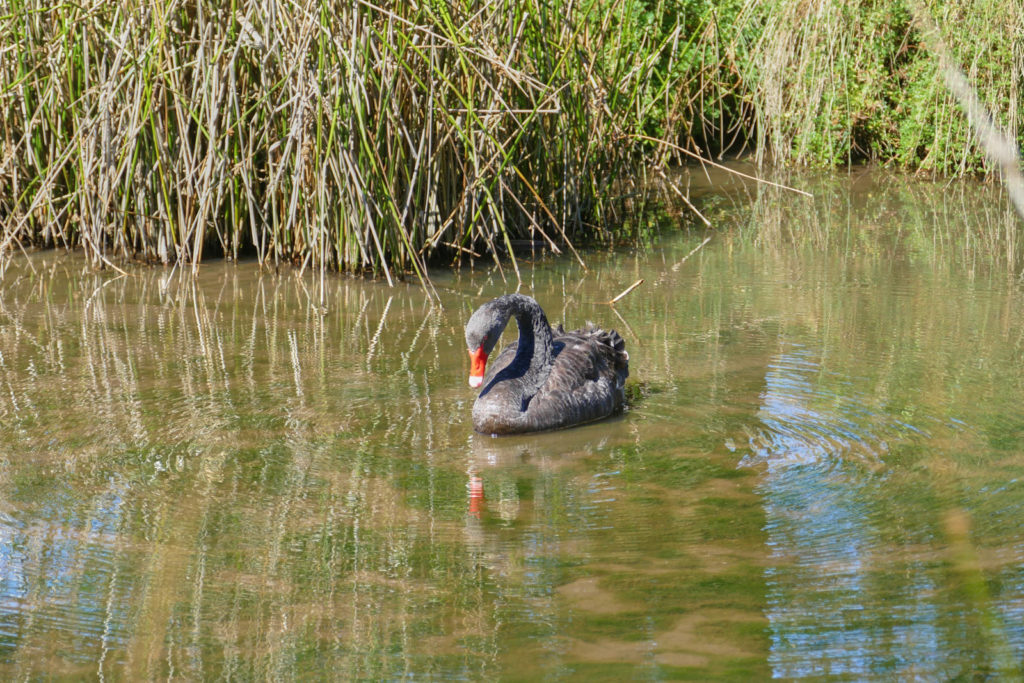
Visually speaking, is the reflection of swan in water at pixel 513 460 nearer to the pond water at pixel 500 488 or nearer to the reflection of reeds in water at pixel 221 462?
the pond water at pixel 500 488

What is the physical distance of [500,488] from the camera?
16.7ft

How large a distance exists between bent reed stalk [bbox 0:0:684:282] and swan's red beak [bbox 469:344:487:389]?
2.34 meters

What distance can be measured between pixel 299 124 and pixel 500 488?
391 cm

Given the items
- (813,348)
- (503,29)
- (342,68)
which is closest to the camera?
(813,348)

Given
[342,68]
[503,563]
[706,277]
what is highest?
[342,68]

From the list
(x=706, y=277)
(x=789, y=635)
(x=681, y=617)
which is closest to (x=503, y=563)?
(x=681, y=617)

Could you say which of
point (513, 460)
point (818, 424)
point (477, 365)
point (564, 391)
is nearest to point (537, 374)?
point (564, 391)

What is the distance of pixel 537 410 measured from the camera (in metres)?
5.77

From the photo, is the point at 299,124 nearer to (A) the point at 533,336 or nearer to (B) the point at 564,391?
(A) the point at 533,336

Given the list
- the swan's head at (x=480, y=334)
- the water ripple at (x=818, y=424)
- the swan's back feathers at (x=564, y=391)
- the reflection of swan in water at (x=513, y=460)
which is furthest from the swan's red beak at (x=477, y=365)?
the water ripple at (x=818, y=424)

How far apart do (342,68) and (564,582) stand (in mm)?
4826

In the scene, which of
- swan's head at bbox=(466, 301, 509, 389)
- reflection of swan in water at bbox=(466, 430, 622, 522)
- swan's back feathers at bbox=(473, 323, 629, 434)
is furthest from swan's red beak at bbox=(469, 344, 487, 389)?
reflection of swan in water at bbox=(466, 430, 622, 522)

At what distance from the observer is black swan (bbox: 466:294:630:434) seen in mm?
5660

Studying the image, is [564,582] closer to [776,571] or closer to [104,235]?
[776,571]
